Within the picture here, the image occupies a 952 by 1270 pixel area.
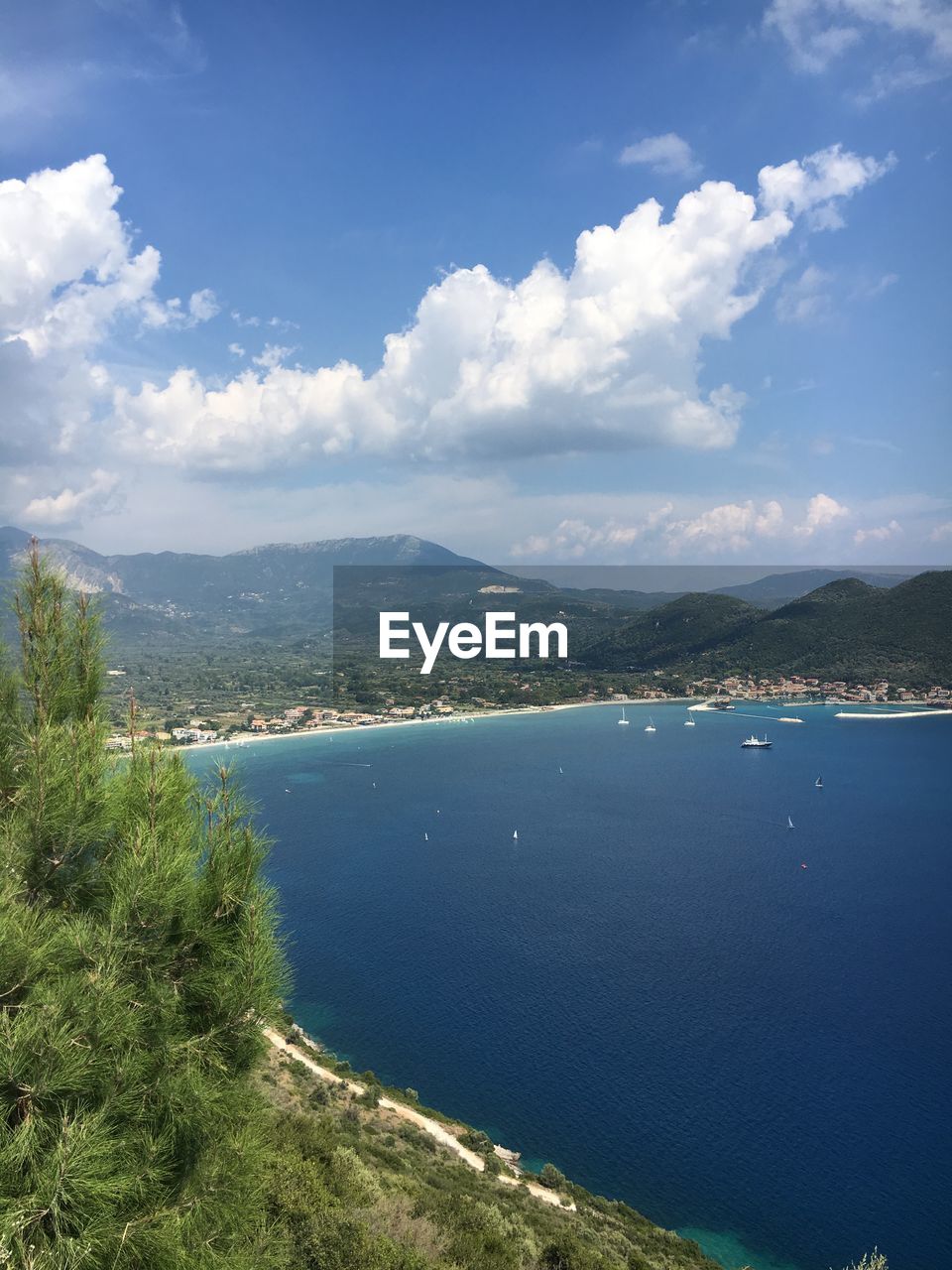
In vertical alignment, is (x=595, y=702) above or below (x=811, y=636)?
below

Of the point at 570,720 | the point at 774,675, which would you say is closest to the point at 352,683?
the point at 570,720

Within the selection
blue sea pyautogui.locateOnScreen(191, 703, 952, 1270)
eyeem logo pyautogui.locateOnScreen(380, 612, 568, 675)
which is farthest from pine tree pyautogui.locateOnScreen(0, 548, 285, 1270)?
eyeem logo pyautogui.locateOnScreen(380, 612, 568, 675)

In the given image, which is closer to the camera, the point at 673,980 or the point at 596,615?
the point at 673,980

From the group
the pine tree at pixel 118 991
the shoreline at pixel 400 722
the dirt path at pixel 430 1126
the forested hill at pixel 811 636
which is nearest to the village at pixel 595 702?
the shoreline at pixel 400 722

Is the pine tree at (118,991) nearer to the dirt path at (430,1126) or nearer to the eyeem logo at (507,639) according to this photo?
the dirt path at (430,1126)

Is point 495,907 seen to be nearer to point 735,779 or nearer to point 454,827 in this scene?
point 454,827

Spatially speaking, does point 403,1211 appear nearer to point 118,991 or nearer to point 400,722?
point 118,991

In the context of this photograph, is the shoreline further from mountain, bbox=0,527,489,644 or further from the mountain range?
mountain, bbox=0,527,489,644

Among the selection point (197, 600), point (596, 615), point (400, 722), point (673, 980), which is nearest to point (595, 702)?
point (400, 722)
